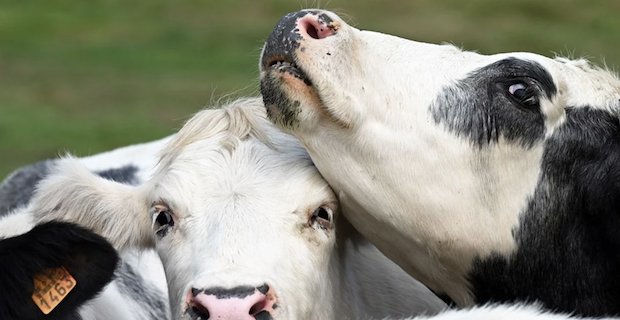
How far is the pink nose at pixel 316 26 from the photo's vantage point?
3.84 metres

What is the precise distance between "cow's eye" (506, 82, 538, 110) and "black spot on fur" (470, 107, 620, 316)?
0.45ft

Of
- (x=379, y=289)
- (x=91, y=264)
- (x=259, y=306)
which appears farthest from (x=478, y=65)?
(x=91, y=264)

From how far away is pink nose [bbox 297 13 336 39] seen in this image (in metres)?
3.84

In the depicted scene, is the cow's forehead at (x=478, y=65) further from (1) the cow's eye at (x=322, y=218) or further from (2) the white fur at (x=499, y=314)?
(2) the white fur at (x=499, y=314)

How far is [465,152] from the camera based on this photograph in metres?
3.85

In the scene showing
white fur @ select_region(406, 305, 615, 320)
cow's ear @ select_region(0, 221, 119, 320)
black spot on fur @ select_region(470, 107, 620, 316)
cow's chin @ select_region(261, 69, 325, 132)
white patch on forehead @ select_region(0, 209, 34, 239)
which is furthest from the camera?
white patch on forehead @ select_region(0, 209, 34, 239)

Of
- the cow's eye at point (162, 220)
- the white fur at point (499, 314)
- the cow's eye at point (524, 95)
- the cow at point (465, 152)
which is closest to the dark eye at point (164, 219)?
the cow's eye at point (162, 220)

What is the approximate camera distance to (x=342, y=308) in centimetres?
431

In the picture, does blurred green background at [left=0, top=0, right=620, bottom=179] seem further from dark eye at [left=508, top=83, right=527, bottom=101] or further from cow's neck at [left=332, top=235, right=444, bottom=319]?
dark eye at [left=508, top=83, right=527, bottom=101]

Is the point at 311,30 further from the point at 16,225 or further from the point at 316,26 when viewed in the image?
the point at 16,225

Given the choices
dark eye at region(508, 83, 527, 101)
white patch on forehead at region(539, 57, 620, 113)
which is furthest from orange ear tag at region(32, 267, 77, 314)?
white patch on forehead at region(539, 57, 620, 113)

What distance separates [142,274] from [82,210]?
0.84 metres

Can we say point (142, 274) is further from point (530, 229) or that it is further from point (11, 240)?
point (530, 229)

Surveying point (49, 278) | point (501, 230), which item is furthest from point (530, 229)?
point (49, 278)
